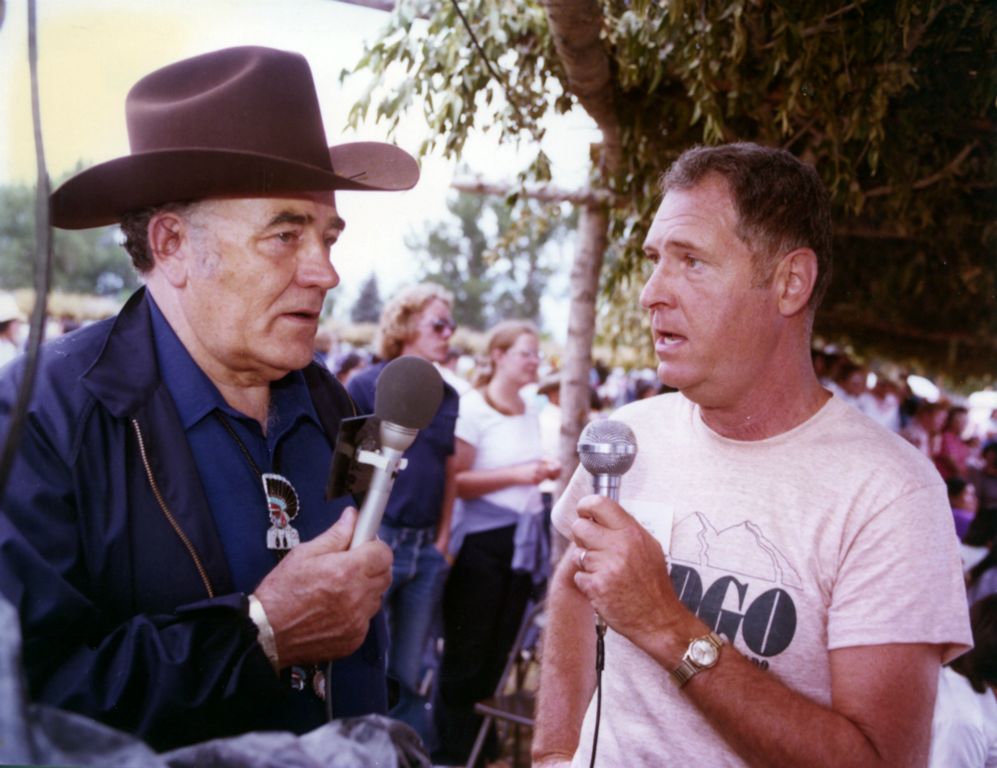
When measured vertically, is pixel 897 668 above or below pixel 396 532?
above

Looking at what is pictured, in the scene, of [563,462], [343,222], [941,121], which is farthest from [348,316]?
[343,222]

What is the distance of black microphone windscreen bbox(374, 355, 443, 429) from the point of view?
1.54m

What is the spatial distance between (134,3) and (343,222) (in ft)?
1.82

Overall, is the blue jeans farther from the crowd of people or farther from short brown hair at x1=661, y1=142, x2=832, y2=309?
short brown hair at x1=661, y1=142, x2=832, y2=309

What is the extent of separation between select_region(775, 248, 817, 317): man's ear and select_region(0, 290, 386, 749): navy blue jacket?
127 centimetres

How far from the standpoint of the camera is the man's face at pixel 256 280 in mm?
1681

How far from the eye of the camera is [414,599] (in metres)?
4.57

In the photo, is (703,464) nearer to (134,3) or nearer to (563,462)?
(134,3)

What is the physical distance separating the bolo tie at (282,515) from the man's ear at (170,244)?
291mm

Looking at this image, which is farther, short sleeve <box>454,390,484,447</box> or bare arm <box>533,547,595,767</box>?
short sleeve <box>454,390,484,447</box>

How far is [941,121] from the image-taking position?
3.60 meters

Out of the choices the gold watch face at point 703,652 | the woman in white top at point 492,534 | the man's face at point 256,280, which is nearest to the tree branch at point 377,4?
the man's face at point 256,280

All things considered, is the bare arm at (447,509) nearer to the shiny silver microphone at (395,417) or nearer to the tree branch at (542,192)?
the tree branch at (542,192)

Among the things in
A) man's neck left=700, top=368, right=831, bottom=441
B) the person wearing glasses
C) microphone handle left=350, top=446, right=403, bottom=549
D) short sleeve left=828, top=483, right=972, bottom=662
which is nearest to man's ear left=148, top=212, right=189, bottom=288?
microphone handle left=350, top=446, right=403, bottom=549
